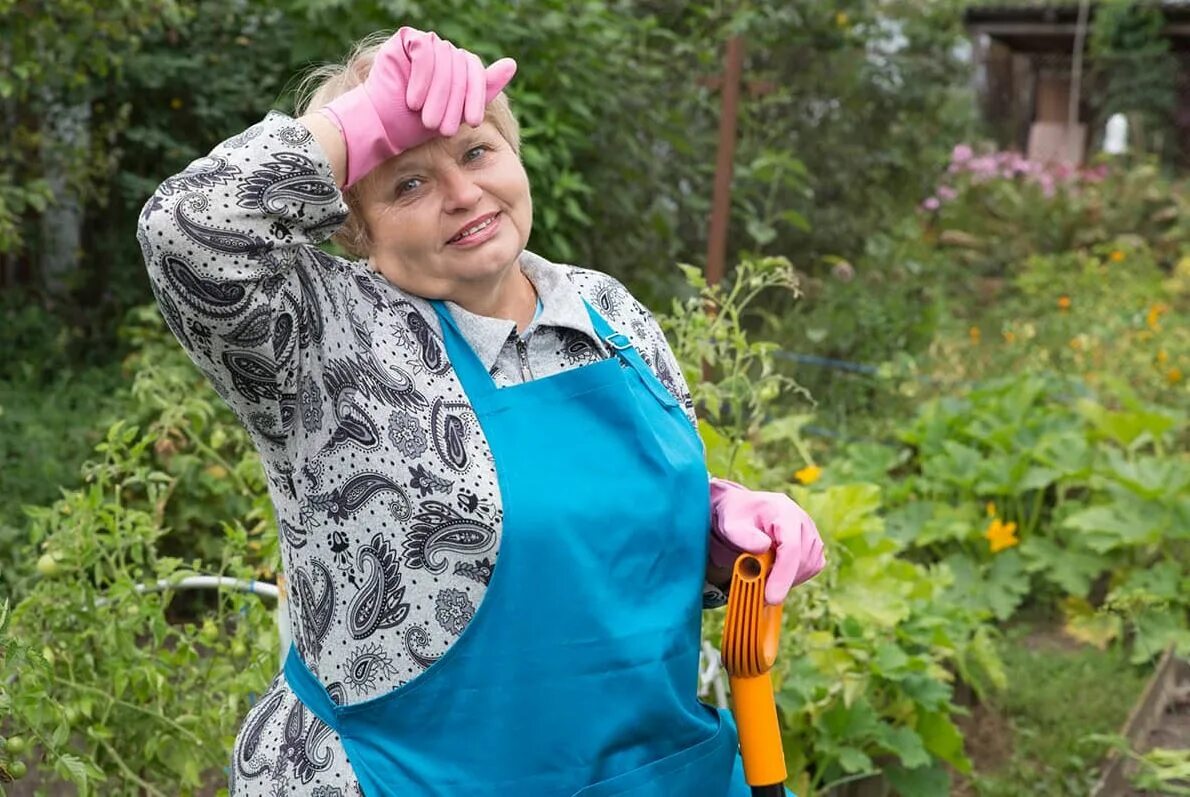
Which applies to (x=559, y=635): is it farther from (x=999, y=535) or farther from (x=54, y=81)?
(x=54, y=81)

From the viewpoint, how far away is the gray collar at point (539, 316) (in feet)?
5.05

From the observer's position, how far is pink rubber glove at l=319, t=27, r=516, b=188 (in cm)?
142

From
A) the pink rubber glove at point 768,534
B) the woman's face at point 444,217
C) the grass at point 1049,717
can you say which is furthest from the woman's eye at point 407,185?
the grass at point 1049,717

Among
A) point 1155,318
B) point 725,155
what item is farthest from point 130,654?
A: point 1155,318

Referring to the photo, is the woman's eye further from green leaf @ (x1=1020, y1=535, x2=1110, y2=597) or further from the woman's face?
green leaf @ (x1=1020, y1=535, x2=1110, y2=597)

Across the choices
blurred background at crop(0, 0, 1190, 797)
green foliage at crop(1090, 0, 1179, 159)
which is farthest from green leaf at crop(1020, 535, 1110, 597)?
green foliage at crop(1090, 0, 1179, 159)

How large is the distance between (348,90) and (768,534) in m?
0.65

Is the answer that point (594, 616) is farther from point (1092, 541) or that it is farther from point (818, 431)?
point (818, 431)

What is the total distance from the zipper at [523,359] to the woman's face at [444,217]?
71 mm

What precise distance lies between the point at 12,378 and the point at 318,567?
3.97 meters

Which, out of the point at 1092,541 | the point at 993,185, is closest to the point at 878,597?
the point at 1092,541

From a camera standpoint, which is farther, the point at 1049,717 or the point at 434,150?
the point at 1049,717

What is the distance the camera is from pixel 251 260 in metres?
1.35

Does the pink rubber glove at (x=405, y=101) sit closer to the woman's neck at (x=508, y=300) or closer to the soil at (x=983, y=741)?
the woman's neck at (x=508, y=300)
